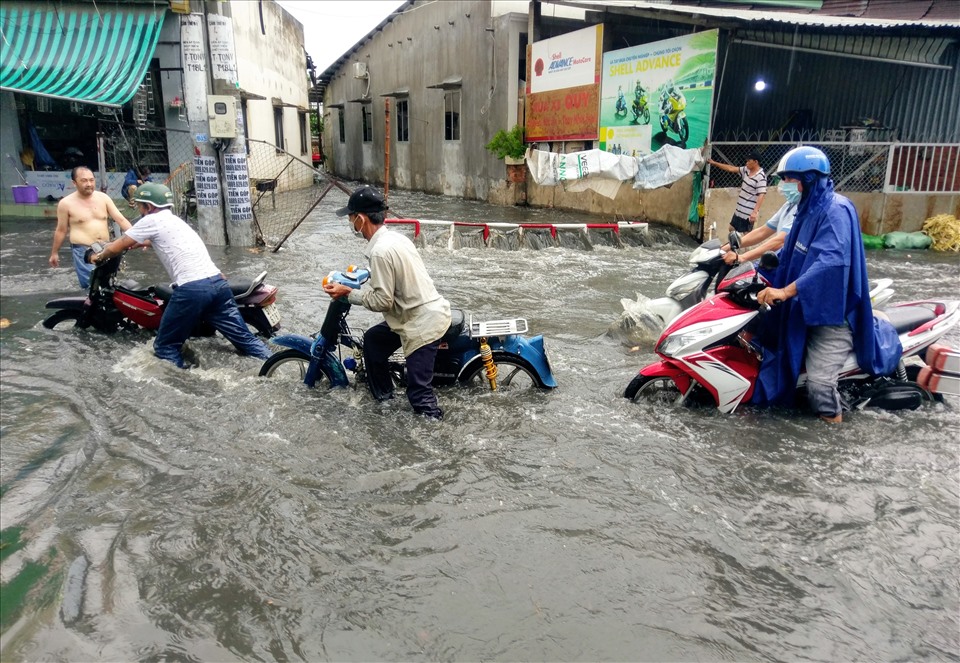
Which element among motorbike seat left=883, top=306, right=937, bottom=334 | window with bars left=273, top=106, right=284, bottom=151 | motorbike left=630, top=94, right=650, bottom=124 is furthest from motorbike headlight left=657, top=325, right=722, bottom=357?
window with bars left=273, top=106, right=284, bottom=151

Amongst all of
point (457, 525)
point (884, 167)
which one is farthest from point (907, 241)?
point (457, 525)

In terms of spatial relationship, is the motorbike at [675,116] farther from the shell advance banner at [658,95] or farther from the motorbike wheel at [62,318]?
the motorbike wheel at [62,318]

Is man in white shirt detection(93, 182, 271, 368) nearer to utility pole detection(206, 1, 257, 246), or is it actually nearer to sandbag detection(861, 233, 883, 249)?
utility pole detection(206, 1, 257, 246)

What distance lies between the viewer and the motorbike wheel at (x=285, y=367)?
533cm

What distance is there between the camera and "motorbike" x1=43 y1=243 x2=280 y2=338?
637 cm

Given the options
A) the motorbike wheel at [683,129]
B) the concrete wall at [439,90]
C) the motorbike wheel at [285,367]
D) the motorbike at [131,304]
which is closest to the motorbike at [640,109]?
the motorbike wheel at [683,129]

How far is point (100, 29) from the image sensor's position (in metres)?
13.1

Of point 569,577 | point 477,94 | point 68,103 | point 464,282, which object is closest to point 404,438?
point 569,577

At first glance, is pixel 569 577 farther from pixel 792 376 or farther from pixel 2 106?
pixel 2 106

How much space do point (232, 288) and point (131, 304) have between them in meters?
1.03

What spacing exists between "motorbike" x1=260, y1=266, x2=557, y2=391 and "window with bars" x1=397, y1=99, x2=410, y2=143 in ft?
75.2

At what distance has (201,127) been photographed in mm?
11141

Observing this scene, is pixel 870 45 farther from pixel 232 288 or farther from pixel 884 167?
pixel 232 288

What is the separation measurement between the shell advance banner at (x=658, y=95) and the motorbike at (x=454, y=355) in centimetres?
912
